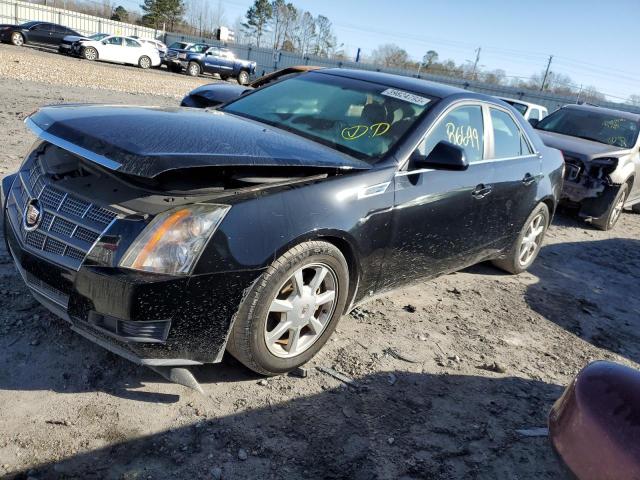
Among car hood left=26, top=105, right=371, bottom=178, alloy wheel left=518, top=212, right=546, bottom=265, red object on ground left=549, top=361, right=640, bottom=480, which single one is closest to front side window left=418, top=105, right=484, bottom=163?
car hood left=26, top=105, right=371, bottom=178

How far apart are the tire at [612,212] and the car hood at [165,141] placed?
5.91 metres

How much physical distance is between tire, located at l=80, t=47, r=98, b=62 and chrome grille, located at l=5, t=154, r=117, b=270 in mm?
26878

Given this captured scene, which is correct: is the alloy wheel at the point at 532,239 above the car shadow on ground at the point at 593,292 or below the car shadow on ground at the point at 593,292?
above

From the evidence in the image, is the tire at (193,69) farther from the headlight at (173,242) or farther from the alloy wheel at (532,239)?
the headlight at (173,242)

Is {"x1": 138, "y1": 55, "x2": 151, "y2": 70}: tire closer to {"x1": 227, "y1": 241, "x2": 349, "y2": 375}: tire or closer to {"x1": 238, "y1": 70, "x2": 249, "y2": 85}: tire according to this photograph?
{"x1": 238, "y1": 70, "x2": 249, "y2": 85}: tire

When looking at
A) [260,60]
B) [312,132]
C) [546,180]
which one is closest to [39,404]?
[312,132]

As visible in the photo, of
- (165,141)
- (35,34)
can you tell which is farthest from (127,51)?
(165,141)

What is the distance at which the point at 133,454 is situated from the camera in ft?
7.45

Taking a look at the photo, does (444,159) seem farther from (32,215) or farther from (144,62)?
(144,62)

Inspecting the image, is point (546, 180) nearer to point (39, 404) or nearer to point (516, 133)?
point (516, 133)

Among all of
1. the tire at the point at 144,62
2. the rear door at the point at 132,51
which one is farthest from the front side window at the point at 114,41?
the tire at the point at 144,62

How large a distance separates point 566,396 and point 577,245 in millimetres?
5899

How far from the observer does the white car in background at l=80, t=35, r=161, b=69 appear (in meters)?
26.2

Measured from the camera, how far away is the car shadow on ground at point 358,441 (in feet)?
7.43
